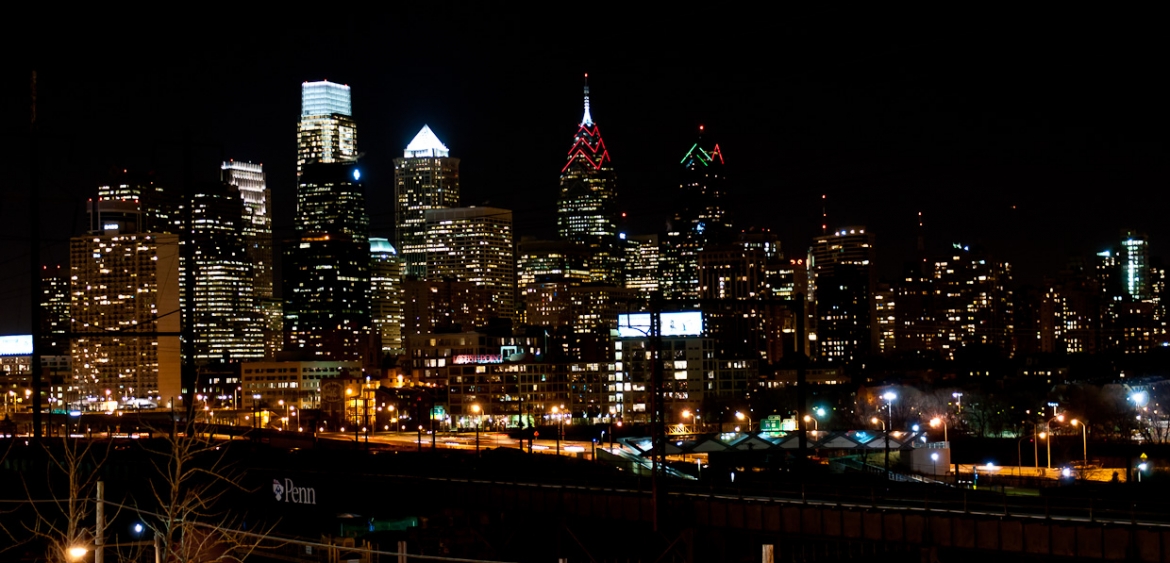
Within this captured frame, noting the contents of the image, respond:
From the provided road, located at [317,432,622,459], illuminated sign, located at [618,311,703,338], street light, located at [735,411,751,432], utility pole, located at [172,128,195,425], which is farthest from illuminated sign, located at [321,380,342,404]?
utility pole, located at [172,128,195,425]

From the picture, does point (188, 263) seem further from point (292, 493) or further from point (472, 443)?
point (472, 443)

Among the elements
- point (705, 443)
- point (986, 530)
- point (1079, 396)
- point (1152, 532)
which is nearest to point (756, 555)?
point (986, 530)

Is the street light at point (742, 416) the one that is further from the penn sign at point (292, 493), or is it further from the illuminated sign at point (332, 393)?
the penn sign at point (292, 493)

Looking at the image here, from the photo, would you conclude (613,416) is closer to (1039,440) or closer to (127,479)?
(1039,440)

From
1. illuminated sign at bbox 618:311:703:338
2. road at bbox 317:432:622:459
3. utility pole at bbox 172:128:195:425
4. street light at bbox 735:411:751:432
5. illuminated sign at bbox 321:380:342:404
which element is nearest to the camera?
utility pole at bbox 172:128:195:425

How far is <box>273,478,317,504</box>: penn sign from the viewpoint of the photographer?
6794cm

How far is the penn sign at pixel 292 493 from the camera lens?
2675 inches

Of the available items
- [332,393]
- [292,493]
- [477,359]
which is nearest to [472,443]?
[292,493]

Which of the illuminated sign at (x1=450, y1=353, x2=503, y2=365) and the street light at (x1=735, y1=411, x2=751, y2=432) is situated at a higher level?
the illuminated sign at (x1=450, y1=353, x2=503, y2=365)

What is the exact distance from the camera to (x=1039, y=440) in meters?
124

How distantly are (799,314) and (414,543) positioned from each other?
918 inches

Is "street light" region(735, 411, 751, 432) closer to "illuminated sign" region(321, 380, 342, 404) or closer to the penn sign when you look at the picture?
"illuminated sign" region(321, 380, 342, 404)

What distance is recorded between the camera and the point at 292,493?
68.7 m

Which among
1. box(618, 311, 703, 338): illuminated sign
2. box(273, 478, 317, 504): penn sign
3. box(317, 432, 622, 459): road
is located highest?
box(618, 311, 703, 338): illuminated sign
